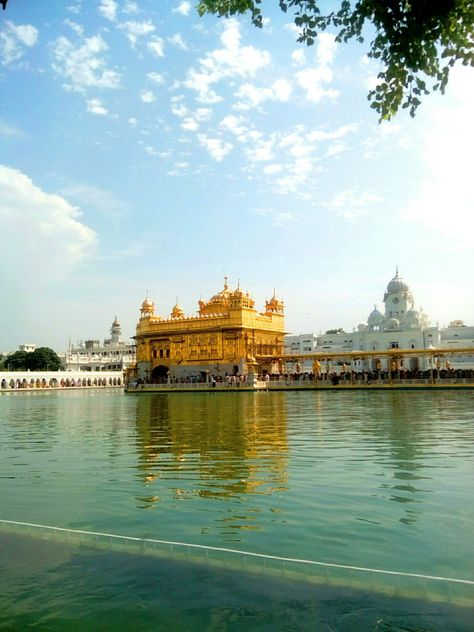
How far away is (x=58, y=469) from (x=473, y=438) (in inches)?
332

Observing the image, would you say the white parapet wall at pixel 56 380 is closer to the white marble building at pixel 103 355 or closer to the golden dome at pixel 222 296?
the white marble building at pixel 103 355

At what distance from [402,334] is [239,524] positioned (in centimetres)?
6699

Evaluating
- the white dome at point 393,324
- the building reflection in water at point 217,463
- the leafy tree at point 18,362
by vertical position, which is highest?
the white dome at point 393,324

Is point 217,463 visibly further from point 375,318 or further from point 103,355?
point 103,355

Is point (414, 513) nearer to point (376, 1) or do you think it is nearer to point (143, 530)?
point (143, 530)

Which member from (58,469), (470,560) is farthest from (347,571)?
(58,469)

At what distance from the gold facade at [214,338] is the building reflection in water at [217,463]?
3518 cm

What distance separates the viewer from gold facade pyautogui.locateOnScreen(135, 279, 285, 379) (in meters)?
53.3

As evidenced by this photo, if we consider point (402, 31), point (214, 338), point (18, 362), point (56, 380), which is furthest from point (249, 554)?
point (18, 362)

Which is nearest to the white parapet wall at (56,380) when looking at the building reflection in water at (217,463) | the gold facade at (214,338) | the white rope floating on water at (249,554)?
the gold facade at (214,338)

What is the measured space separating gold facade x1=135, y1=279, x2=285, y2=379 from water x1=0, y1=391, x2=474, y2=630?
3972cm

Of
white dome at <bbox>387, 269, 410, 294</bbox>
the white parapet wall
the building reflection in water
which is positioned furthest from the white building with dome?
the building reflection in water

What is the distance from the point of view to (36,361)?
292ft

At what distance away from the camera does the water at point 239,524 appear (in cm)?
434
